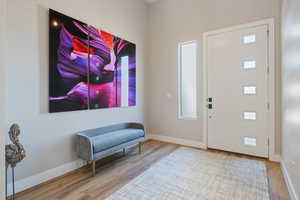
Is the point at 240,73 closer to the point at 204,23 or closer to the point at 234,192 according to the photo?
the point at 204,23

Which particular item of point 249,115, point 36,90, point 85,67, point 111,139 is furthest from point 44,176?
point 249,115

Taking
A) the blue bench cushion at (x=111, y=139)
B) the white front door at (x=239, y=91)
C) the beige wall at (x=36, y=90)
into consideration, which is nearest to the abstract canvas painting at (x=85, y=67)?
the beige wall at (x=36, y=90)

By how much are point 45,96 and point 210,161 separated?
274 cm

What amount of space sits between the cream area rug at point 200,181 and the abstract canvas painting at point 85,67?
4.69ft

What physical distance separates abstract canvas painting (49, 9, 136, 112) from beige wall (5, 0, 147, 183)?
105 millimetres

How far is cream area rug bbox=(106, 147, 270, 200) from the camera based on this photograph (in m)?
1.82

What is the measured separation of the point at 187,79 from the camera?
3.72 metres

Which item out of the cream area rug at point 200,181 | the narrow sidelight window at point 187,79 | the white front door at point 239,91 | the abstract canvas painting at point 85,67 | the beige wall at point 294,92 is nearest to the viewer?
the beige wall at point 294,92

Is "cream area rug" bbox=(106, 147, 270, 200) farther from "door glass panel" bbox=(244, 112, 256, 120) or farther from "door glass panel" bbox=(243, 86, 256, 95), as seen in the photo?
"door glass panel" bbox=(243, 86, 256, 95)

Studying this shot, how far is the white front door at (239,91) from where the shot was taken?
2.83 meters

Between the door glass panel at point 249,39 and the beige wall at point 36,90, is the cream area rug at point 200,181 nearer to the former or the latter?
the beige wall at point 36,90

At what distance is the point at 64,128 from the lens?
2.36 meters

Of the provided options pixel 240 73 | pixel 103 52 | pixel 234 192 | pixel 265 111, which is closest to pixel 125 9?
pixel 103 52

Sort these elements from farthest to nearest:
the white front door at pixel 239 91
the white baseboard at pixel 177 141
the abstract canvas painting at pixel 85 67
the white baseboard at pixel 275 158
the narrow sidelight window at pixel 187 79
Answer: the narrow sidelight window at pixel 187 79
the white baseboard at pixel 177 141
the white front door at pixel 239 91
the white baseboard at pixel 275 158
the abstract canvas painting at pixel 85 67
